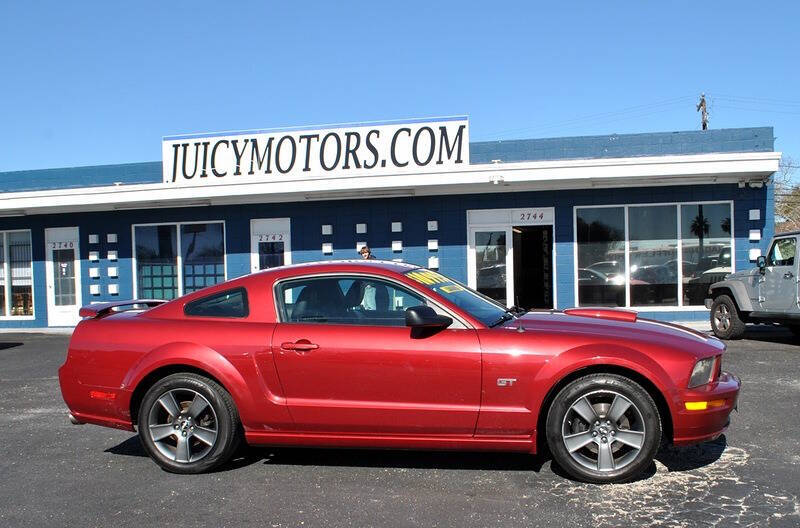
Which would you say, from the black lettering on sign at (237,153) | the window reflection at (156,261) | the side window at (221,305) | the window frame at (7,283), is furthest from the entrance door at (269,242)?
the side window at (221,305)

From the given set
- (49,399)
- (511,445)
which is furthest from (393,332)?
(49,399)

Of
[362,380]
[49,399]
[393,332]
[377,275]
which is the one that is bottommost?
[49,399]

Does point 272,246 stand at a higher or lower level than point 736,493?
higher

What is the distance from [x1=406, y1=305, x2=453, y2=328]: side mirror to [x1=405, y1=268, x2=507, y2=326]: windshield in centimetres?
31

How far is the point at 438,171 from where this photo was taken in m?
13.9

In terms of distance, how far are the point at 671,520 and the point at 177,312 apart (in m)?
3.66

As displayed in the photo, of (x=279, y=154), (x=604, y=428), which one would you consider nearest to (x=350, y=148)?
(x=279, y=154)

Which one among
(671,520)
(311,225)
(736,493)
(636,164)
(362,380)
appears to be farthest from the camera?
(311,225)

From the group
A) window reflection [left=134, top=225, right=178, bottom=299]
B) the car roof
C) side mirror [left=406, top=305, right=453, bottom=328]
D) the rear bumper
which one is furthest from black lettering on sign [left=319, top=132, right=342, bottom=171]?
side mirror [left=406, top=305, right=453, bottom=328]

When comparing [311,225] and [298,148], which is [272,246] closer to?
[311,225]

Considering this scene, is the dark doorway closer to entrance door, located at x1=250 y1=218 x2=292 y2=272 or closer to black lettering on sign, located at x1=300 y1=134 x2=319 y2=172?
black lettering on sign, located at x1=300 y1=134 x2=319 y2=172

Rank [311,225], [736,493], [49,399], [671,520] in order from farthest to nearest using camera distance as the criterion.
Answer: [311,225] → [49,399] → [736,493] → [671,520]

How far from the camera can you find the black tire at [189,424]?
15.6 feet

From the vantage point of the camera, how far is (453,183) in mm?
13781
